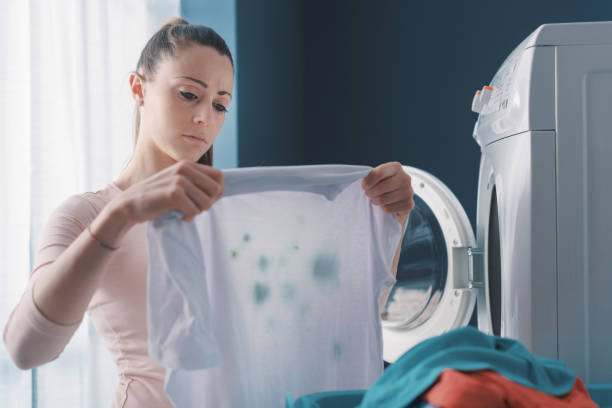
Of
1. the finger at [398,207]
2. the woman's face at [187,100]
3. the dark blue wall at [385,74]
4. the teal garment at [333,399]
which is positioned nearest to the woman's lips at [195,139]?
the woman's face at [187,100]

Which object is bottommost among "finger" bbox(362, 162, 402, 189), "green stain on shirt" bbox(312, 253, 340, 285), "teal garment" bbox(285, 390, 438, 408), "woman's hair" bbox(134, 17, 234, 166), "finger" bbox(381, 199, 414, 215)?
"teal garment" bbox(285, 390, 438, 408)

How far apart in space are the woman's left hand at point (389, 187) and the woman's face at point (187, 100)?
338mm

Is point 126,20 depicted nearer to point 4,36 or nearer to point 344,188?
point 4,36

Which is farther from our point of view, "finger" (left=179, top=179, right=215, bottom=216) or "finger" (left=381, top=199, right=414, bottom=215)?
"finger" (left=381, top=199, right=414, bottom=215)

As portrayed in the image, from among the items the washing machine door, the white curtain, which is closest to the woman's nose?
the white curtain

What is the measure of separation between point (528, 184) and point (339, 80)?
1.52m

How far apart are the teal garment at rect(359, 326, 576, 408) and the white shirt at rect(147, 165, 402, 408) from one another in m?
0.25

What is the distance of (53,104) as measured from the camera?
1.19 meters

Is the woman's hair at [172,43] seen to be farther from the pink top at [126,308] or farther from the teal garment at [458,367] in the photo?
the teal garment at [458,367]

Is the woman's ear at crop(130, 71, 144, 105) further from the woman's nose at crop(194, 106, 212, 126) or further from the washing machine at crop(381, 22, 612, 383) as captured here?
the washing machine at crop(381, 22, 612, 383)

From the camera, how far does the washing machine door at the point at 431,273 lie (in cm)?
134

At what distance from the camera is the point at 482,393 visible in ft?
1.61

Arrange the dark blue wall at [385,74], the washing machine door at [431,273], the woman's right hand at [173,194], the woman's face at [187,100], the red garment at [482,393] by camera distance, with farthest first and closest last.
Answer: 1. the dark blue wall at [385,74]
2. the washing machine door at [431,273]
3. the woman's face at [187,100]
4. the woman's right hand at [173,194]
5. the red garment at [482,393]

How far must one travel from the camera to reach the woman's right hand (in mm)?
660
